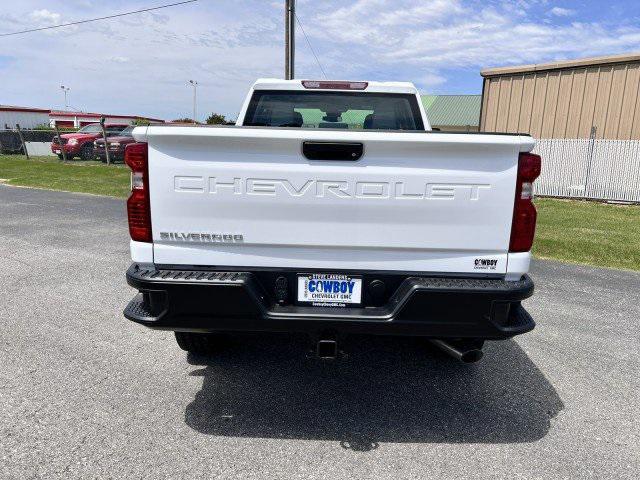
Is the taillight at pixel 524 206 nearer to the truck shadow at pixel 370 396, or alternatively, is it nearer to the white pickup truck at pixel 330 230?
the white pickup truck at pixel 330 230

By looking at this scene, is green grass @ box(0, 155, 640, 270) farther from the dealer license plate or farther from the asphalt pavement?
the dealer license plate

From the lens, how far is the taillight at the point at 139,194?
263 cm

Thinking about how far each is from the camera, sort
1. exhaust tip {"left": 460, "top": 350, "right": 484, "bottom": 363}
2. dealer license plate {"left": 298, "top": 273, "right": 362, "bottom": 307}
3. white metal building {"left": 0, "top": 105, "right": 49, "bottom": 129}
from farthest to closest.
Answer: white metal building {"left": 0, "top": 105, "right": 49, "bottom": 129}, exhaust tip {"left": 460, "top": 350, "right": 484, "bottom": 363}, dealer license plate {"left": 298, "top": 273, "right": 362, "bottom": 307}

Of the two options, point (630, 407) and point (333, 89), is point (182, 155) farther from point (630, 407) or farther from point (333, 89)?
point (630, 407)

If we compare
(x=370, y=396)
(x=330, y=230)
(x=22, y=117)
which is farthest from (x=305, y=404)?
(x=22, y=117)

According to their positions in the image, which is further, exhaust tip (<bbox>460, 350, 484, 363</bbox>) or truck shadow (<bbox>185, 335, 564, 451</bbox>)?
exhaust tip (<bbox>460, 350, 484, 363</bbox>)

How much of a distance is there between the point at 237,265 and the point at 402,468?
1.36 metres

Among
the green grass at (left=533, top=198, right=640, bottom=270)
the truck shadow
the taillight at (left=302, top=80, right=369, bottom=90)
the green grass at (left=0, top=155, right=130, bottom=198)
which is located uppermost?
the taillight at (left=302, top=80, right=369, bottom=90)

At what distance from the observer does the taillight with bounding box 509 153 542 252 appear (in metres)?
2.63

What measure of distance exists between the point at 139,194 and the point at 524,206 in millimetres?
2032

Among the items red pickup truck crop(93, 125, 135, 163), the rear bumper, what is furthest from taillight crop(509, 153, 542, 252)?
red pickup truck crop(93, 125, 135, 163)

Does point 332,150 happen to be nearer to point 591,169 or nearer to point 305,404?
point 305,404

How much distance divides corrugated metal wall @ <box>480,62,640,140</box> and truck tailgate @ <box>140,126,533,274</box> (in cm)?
1550

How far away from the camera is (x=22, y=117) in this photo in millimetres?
41188
